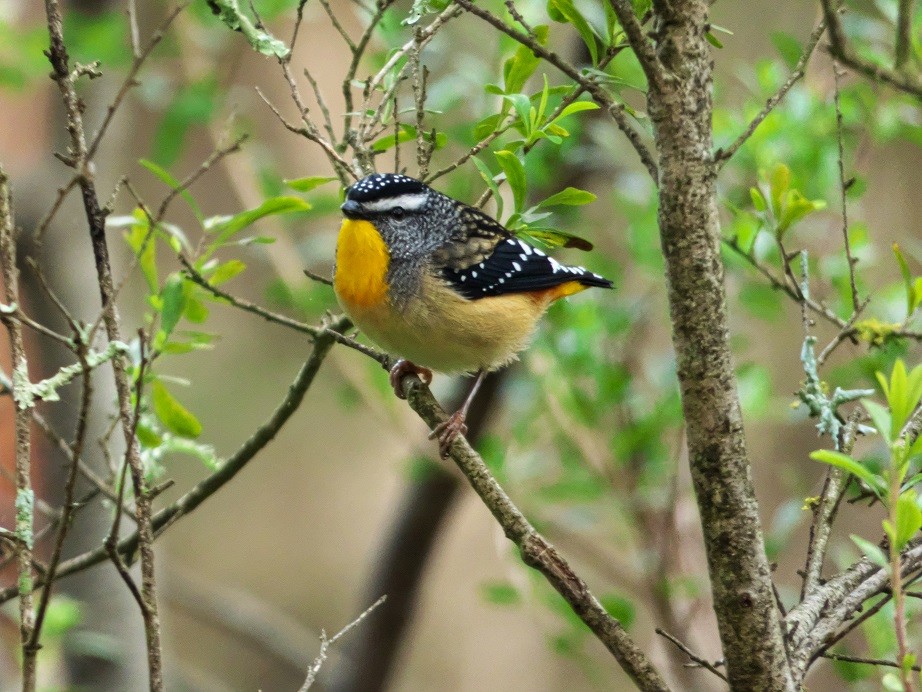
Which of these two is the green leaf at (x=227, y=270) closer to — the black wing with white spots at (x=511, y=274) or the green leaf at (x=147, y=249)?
the green leaf at (x=147, y=249)

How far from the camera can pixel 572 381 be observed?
403 cm

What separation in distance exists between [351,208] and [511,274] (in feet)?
2.14

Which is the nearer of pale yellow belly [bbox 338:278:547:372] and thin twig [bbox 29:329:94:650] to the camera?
thin twig [bbox 29:329:94:650]

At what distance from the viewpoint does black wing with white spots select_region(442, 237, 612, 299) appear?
10.0 feet

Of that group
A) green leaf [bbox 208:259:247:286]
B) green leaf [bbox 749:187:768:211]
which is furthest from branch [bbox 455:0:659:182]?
green leaf [bbox 208:259:247:286]

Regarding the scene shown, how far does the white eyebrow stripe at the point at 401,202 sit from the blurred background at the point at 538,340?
47 cm

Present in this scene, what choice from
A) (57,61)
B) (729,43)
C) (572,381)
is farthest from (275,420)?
(729,43)

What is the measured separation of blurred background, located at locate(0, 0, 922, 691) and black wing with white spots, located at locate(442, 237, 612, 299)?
0.58 m

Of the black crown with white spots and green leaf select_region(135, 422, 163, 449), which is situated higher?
the black crown with white spots

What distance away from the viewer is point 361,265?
288 cm

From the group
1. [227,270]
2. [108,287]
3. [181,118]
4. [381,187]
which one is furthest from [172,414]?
[181,118]

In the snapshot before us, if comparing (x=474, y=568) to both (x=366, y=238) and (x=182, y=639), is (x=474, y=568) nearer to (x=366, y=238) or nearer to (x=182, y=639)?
(x=182, y=639)

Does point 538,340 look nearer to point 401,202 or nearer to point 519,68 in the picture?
point 401,202

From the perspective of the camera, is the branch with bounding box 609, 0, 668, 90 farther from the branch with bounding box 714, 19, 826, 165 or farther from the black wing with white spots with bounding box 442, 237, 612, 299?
the black wing with white spots with bounding box 442, 237, 612, 299
